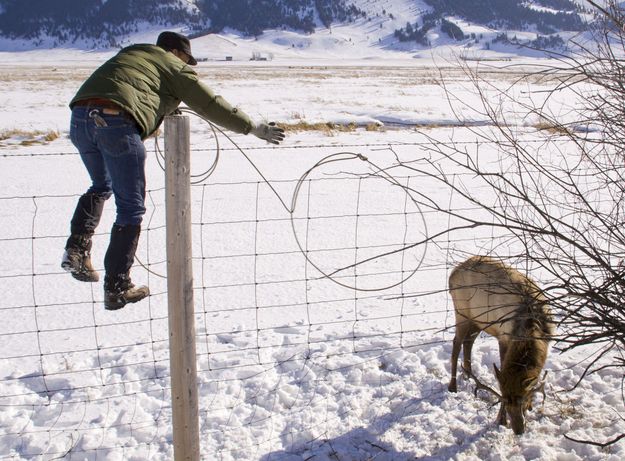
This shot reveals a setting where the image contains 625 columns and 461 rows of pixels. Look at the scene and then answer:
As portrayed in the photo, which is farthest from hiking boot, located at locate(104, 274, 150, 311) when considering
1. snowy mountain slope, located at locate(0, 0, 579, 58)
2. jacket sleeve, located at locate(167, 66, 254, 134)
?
snowy mountain slope, located at locate(0, 0, 579, 58)

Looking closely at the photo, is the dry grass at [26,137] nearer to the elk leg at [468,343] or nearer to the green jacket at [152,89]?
the green jacket at [152,89]

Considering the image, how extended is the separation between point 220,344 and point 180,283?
7.08 ft

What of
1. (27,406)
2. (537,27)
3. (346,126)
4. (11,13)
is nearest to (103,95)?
(27,406)

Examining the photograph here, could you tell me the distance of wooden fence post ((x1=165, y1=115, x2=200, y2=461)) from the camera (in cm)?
271

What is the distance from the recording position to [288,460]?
3.53 metres

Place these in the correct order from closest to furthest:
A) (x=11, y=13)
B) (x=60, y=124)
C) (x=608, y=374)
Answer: (x=608, y=374)
(x=60, y=124)
(x=11, y=13)

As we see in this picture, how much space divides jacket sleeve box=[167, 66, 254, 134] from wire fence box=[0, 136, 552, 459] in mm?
652

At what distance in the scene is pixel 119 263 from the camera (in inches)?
137

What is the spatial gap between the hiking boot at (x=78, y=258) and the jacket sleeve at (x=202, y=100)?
1.11 metres

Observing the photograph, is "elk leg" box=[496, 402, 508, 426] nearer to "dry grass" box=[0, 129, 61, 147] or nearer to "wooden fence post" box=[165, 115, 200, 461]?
"wooden fence post" box=[165, 115, 200, 461]

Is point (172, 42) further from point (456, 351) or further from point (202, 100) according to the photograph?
point (456, 351)

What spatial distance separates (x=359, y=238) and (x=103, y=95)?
491 cm

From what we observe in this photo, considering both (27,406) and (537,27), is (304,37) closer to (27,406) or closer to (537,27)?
(537,27)

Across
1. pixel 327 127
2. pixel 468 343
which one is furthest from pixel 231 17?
pixel 468 343
